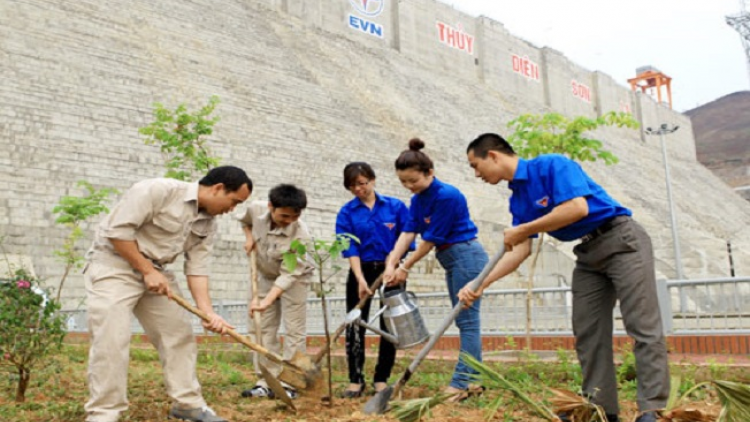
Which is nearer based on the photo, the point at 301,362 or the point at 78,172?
the point at 301,362

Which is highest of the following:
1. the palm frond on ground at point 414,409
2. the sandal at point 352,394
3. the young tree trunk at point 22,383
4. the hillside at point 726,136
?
the hillside at point 726,136

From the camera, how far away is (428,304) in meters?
8.81

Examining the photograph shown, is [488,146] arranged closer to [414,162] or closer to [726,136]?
[414,162]

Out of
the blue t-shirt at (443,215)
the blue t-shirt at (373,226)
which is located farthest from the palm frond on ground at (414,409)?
the blue t-shirt at (373,226)

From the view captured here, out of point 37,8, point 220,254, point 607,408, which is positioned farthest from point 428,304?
point 37,8

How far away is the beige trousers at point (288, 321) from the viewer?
16.6 ft

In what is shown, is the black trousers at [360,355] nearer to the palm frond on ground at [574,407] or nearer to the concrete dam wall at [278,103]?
the palm frond on ground at [574,407]

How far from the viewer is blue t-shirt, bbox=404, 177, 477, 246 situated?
15.4 ft

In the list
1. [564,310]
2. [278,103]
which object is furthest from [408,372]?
[278,103]

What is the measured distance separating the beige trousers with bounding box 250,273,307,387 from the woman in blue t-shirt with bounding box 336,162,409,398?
0.35m

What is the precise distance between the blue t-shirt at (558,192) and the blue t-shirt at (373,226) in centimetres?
152

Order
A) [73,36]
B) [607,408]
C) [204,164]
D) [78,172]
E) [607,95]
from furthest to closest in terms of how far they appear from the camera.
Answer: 1. [607,95]
2. [73,36]
3. [78,172]
4. [204,164]
5. [607,408]

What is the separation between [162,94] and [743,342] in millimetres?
16422

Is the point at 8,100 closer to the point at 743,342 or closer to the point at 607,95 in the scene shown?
the point at 743,342
